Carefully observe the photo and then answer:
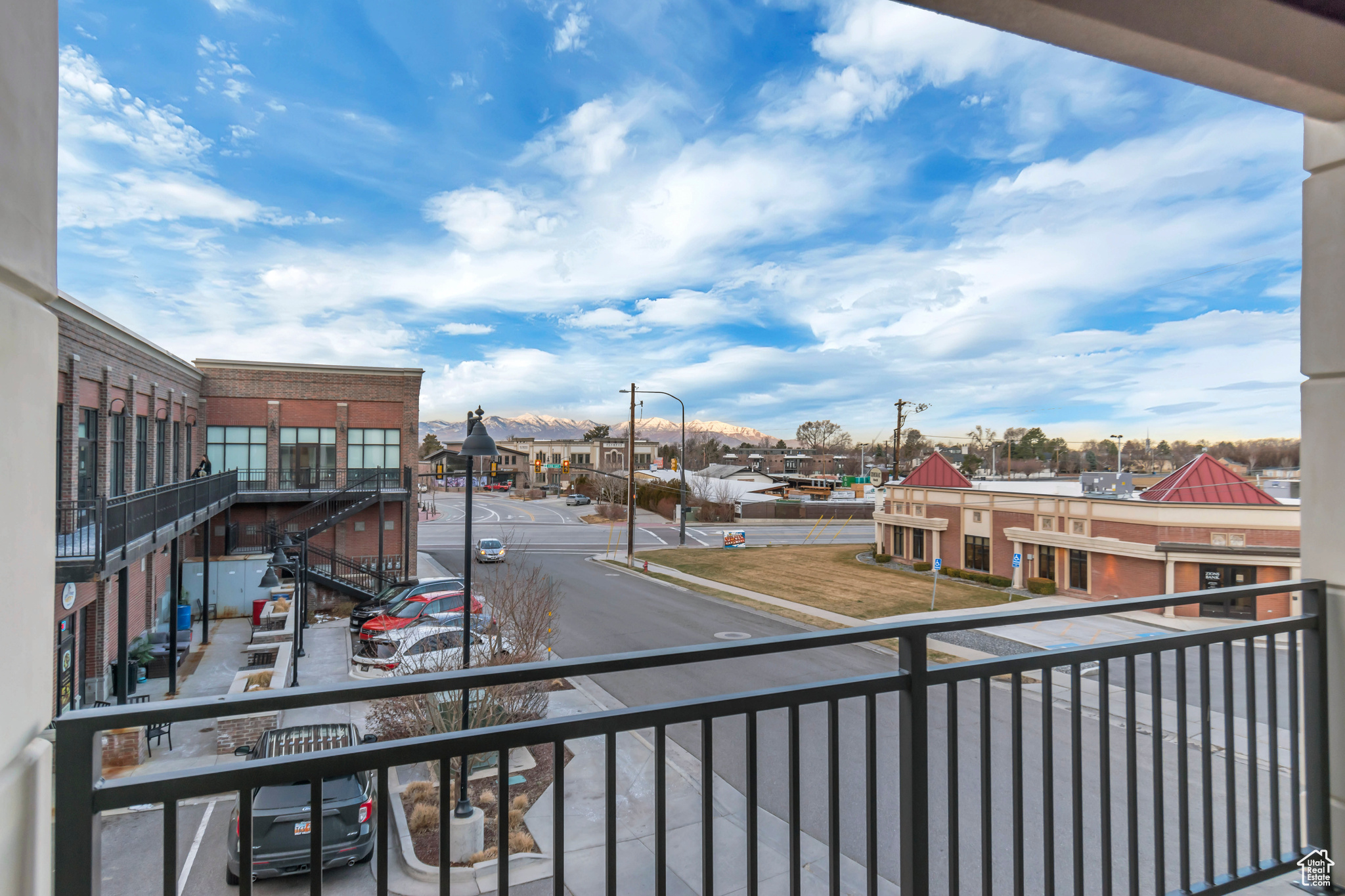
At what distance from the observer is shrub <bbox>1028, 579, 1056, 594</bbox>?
23250 millimetres

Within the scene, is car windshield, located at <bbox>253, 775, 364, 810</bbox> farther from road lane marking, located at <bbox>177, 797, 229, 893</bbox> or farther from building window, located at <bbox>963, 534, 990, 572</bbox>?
building window, located at <bbox>963, 534, 990, 572</bbox>

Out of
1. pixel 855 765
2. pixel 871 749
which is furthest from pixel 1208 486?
pixel 871 749

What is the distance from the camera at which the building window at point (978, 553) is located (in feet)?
86.7

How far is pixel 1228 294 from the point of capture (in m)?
36.1

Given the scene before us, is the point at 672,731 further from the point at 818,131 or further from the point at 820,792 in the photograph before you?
the point at 818,131

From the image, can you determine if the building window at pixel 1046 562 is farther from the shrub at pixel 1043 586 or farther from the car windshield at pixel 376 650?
the car windshield at pixel 376 650

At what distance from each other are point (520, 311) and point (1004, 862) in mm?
70113

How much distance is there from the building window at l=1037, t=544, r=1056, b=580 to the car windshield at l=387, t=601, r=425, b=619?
70.1 ft

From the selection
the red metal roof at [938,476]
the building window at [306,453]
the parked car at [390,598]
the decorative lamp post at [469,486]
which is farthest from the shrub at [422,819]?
the red metal roof at [938,476]

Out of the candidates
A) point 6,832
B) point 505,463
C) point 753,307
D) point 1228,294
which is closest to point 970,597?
point 6,832

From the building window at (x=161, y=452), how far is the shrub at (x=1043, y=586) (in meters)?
26.7

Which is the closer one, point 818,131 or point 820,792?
point 820,792

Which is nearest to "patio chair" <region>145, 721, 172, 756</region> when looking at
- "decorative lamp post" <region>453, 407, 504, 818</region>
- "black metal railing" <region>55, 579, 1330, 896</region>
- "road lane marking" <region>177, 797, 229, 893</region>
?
"road lane marking" <region>177, 797, 229, 893</region>

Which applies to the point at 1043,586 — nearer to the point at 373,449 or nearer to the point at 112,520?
the point at 373,449
